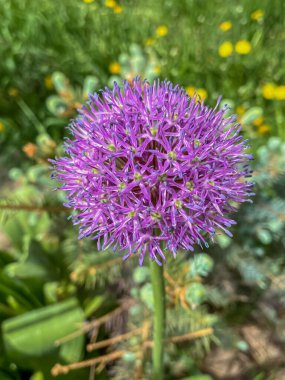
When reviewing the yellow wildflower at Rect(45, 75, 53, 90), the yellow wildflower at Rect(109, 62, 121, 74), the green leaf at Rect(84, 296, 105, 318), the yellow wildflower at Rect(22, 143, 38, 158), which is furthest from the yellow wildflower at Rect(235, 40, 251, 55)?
the green leaf at Rect(84, 296, 105, 318)

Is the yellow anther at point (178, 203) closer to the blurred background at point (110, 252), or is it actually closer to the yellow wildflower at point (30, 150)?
the blurred background at point (110, 252)

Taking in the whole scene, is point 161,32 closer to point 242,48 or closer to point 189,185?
point 242,48

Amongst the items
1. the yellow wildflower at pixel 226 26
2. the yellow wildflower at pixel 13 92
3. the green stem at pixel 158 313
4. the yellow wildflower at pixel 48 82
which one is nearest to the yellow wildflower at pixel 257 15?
the yellow wildflower at pixel 226 26

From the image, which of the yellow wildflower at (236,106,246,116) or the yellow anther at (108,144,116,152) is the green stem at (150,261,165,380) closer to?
the yellow anther at (108,144,116,152)

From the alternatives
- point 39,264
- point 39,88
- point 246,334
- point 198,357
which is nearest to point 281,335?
point 246,334

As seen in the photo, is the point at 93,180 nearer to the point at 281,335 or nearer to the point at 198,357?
the point at 198,357

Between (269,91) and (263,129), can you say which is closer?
(263,129)

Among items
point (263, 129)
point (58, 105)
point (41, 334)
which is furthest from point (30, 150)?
point (263, 129)
